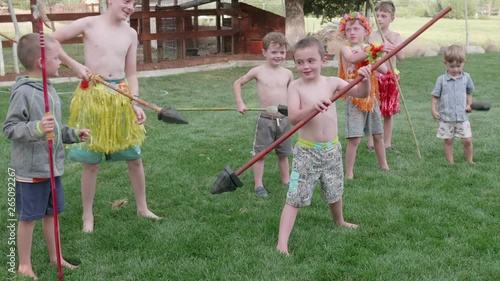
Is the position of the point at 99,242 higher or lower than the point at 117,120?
lower

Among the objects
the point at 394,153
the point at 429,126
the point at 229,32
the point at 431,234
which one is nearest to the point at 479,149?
the point at 394,153

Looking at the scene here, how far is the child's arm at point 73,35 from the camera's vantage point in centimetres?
389

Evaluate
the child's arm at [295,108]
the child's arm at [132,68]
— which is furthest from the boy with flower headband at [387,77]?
the child's arm at [132,68]

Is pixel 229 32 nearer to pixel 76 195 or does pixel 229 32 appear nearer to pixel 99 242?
pixel 76 195

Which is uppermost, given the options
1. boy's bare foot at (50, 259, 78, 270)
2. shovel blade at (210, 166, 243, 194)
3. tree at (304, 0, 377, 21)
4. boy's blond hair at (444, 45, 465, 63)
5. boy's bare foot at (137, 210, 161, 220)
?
tree at (304, 0, 377, 21)

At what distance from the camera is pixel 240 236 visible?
13.3ft

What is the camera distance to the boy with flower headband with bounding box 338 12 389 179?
539cm

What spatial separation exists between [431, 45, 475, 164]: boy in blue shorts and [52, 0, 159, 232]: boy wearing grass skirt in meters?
3.17

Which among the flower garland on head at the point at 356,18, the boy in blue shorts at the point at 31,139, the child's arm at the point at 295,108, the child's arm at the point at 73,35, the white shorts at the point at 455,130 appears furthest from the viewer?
the white shorts at the point at 455,130

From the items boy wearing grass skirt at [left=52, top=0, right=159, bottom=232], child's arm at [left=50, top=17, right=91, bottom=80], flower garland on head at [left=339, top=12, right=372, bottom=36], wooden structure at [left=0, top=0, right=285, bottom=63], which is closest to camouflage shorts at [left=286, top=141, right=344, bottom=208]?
boy wearing grass skirt at [left=52, top=0, right=159, bottom=232]

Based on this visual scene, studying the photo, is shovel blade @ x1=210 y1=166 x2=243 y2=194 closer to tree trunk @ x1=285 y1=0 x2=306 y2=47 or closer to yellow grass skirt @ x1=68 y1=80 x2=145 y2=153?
yellow grass skirt @ x1=68 y1=80 x2=145 y2=153

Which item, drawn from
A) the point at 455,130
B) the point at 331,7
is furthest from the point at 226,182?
the point at 331,7

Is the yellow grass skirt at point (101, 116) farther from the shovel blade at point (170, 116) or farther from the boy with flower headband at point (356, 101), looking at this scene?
the boy with flower headband at point (356, 101)

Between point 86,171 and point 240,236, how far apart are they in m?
1.20
